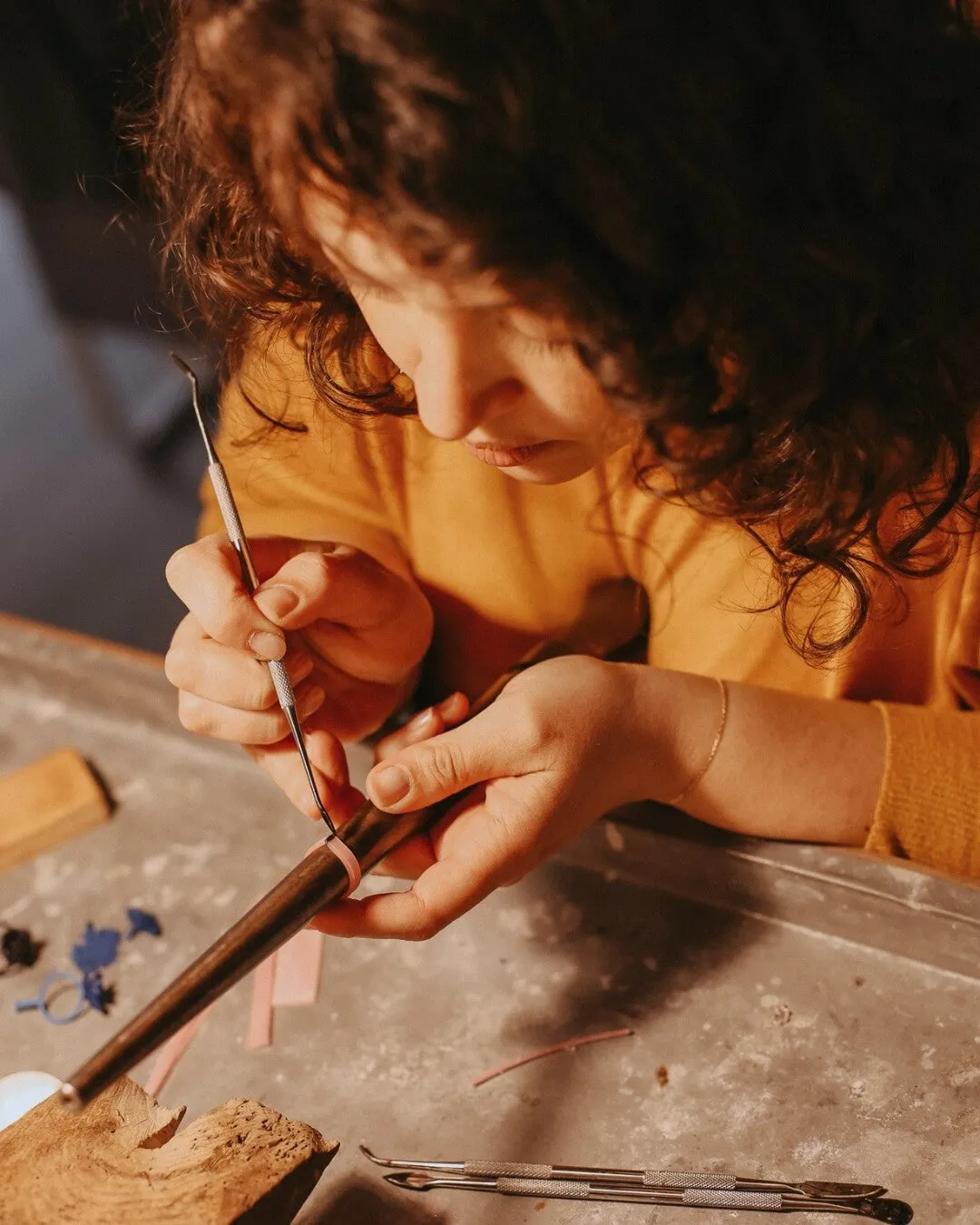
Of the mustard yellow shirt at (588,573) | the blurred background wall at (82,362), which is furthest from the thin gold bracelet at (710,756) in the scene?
the blurred background wall at (82,362)

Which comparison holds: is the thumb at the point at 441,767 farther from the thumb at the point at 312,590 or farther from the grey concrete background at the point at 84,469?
the grey concrete background at the point at 84,469

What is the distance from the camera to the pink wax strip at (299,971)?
2.17 feet

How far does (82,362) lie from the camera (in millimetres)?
2234

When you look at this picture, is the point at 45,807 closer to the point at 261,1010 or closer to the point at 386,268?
the point at 261,1010

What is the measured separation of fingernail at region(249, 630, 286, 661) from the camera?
0.65m

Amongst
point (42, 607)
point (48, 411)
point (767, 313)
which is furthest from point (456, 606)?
point (48, 411)

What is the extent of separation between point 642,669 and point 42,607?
1347mm

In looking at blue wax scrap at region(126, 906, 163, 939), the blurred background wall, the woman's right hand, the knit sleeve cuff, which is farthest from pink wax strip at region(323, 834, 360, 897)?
the blurred background wall

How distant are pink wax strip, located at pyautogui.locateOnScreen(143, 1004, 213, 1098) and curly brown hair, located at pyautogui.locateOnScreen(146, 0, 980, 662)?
1.44ft

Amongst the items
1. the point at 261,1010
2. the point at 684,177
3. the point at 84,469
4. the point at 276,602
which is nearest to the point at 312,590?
the point at 276,602

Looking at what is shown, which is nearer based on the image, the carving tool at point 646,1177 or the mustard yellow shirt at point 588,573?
the carving tool at point 646,1177

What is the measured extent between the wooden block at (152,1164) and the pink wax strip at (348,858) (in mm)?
118

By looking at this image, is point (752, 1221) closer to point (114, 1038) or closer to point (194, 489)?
point (114, 1038)

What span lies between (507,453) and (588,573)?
29 cm
